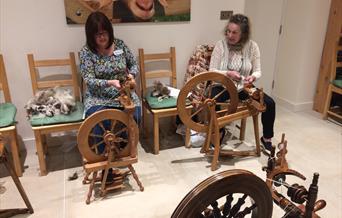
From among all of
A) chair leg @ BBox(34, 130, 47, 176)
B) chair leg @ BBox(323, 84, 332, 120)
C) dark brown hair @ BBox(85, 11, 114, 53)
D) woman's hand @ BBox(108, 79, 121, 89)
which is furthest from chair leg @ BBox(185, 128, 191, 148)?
chair leg @ BBox(323, 84, 332, 120)

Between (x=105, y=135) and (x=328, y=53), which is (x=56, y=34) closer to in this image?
(x=105, y=135)

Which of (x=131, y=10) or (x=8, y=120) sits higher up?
(x=131, y=10)

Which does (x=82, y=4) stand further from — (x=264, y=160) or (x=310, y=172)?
(x=310, y=172)

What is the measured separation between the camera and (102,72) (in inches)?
94.9

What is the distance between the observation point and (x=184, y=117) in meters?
2.36

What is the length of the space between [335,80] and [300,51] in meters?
0.50

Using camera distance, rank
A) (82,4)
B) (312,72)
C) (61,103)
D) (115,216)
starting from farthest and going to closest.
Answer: (312,72) → (82,4) → (61,103) → (115,216)

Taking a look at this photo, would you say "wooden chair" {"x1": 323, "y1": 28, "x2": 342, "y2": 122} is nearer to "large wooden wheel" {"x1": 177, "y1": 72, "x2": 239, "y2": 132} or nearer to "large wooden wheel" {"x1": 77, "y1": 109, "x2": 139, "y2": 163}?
"large wooden wheel" {"x1": 177, "y1": 72, "x2": 239, "y2": 132}

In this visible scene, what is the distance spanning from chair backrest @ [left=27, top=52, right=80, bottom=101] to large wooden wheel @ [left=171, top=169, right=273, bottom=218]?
1951mm

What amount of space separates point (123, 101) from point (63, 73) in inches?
37.0

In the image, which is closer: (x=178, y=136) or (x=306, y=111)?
(x=178, y=136)

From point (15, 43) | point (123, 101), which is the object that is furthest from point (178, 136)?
point (15, 43)

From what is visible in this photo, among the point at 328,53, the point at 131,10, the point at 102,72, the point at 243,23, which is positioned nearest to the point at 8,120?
the point at 102,72

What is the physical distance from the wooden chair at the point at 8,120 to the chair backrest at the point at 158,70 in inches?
43.8
